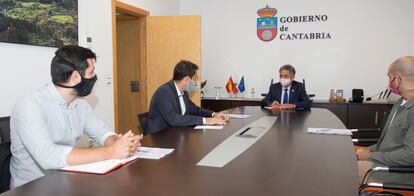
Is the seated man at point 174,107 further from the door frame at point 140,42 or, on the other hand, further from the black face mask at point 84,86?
the door frame at point 140,42

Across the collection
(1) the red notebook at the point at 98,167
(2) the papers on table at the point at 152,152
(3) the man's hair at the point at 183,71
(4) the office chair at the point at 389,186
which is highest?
(3) the man's hair at the point at 183,71

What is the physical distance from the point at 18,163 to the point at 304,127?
6.61 feet

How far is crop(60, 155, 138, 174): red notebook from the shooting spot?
4.88ft

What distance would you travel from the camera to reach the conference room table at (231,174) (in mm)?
1279

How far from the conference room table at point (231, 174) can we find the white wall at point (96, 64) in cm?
144

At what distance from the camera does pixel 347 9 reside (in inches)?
211

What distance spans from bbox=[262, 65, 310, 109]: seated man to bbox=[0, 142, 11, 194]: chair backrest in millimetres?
3007

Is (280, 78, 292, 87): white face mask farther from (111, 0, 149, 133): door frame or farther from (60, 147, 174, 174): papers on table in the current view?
(60, 147, 174, 174): papers on table

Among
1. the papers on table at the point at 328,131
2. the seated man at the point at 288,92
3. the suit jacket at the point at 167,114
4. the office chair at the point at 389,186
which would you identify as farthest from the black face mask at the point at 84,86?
the seated man at the point at 288,92

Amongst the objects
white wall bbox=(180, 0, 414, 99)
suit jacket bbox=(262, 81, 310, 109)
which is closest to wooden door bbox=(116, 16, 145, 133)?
white wall bbox=(180, 0, 414, 99)

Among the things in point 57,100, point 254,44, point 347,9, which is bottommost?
point 57,100

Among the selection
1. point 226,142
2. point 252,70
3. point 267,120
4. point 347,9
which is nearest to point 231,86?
point 252,70

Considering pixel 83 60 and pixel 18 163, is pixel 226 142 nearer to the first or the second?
pixel 83 60

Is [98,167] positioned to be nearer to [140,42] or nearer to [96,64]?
[96,64]
